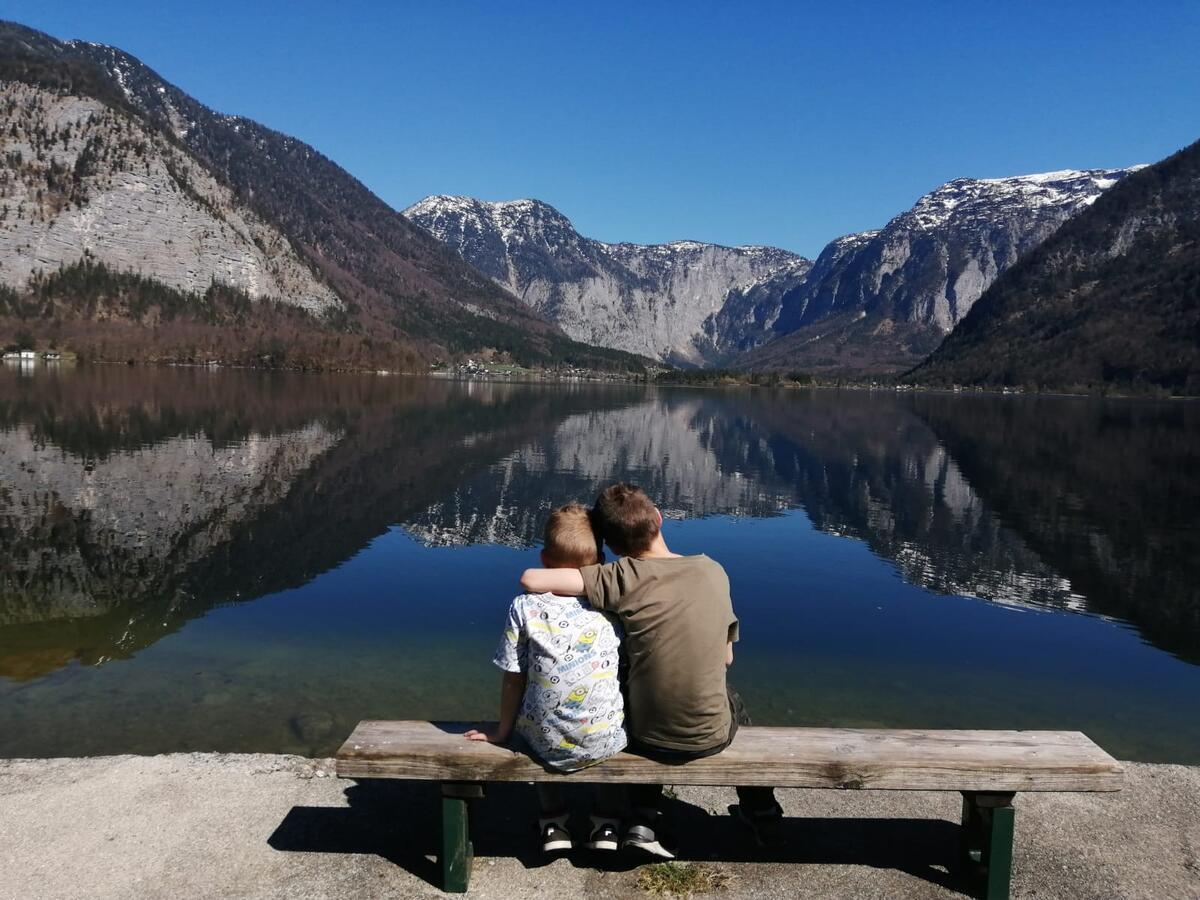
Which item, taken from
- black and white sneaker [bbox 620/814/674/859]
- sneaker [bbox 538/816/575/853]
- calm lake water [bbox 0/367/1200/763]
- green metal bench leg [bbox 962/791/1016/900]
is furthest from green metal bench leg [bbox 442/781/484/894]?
calm lake water [bbox 0/367/1200/763]

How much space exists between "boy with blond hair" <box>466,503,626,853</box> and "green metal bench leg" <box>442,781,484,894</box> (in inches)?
15.8

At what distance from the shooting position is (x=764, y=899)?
5.78 meters

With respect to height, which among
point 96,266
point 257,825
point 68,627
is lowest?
point 68,627

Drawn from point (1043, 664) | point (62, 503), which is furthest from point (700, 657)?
point (62, 503)

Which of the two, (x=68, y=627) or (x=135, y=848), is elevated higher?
(x=135, y=848)

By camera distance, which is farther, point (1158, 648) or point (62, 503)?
point (62, 503)

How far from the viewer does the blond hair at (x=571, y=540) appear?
5.56 metres

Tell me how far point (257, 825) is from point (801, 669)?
9.36 m

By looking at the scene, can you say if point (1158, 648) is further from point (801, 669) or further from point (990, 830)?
point (990, 830)

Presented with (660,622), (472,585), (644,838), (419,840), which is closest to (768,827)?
(644,838)

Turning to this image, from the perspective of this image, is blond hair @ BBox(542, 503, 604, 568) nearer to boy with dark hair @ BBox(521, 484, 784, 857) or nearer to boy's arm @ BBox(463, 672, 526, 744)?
boy with dark hair @ BBox(521, 484, 784, 857)

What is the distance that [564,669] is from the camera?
17.8ft

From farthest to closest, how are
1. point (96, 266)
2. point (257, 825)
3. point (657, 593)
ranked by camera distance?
point (96, 266) < point (257, 825) < point (657, 593)

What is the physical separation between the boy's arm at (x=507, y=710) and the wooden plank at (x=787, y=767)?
0.28 feet
